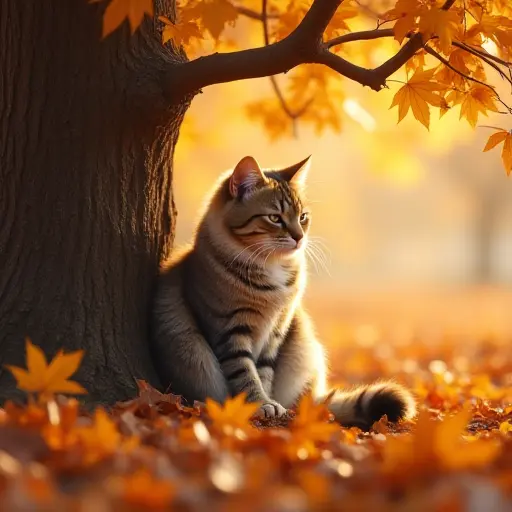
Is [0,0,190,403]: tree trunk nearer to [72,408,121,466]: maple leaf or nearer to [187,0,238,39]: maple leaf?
[187,0,238,39]: maple leaf

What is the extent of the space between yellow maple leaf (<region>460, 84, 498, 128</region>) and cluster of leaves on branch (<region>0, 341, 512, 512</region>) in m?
1.62

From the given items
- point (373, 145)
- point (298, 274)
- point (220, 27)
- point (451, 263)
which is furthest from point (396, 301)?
point (451, 263)

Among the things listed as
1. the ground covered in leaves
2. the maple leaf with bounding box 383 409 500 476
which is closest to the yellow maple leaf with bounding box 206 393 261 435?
the ground covered in leaves

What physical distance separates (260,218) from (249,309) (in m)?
→ 0.54

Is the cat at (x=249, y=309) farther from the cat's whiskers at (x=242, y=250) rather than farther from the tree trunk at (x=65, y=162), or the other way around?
the tree trunk at (x=65, y=162)

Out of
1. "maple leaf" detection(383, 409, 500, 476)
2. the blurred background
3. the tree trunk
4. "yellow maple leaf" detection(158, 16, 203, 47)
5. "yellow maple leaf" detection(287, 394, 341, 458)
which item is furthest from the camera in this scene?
the blurred background

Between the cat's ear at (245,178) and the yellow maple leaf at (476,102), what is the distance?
1.21 metres

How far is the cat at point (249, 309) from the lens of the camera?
4090 millimetres

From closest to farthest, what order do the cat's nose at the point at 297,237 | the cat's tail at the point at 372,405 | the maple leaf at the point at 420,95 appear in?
the maple leaf at the point at 420,95 < the cat's tail at the point at 372,405 < the cat's nose at the point at 297,237

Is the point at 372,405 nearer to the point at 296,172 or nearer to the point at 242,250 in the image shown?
the point at 242,250

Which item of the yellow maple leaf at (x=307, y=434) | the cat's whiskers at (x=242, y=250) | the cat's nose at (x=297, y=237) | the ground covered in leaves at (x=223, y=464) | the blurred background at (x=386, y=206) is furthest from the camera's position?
the blurred background at (x=386, y=206)

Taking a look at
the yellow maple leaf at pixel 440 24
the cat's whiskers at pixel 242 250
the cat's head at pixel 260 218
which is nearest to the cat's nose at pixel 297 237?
the cat's head at pixel 260 218

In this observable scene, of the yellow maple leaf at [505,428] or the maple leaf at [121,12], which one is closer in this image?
the maple leaf at [121,12]

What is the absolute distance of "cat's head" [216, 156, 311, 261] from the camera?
4387mm
